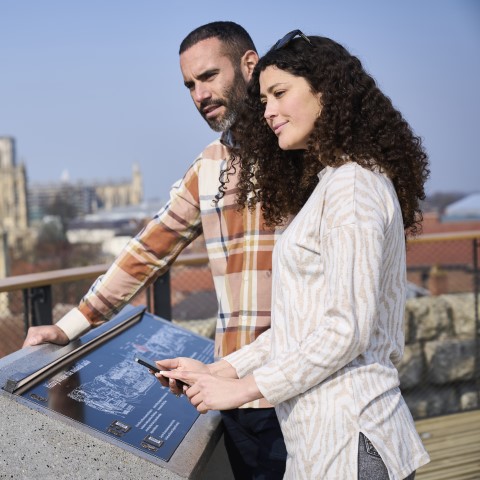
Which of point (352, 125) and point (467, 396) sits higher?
point (352, 125)

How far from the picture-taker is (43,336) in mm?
1839

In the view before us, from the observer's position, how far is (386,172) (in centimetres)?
130

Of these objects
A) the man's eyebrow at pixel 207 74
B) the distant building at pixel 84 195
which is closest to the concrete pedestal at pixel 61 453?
the man's eyebrow at pixel 207 74

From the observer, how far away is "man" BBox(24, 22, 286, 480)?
5.86 feet

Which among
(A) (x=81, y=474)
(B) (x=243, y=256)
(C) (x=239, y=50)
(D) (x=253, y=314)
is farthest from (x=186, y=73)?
(A) (x=81, y=474)

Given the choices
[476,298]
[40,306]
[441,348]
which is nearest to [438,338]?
[441,348]

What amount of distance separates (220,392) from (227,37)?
118 centimetres

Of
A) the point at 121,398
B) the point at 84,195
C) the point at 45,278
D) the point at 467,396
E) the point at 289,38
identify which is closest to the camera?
the point at 289,38

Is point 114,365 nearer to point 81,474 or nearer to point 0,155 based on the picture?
point 81,474

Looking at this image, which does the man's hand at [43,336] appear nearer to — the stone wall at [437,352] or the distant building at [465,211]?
the stone wall at [437,352]

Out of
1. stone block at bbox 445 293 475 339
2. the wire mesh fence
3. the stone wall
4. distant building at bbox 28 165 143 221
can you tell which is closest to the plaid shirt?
the wire mesh fence

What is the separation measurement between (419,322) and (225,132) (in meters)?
4.01

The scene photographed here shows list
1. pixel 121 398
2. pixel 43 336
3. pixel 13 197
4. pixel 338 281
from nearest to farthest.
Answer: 1. pixel 338 281
2. pixel 121 398
3. pixel 43 336
4. pixel 13 197

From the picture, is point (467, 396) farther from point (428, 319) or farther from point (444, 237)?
point (444, 237)
